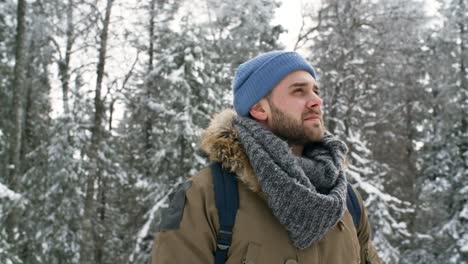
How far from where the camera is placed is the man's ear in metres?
2.81

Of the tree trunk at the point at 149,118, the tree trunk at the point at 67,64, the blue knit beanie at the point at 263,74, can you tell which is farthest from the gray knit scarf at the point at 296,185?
the tree trunk at the point at 149,118

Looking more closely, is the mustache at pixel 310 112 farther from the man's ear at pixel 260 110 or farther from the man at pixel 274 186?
the man's ear at pixel 260 110

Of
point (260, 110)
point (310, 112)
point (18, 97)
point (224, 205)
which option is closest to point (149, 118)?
point (18, 97)

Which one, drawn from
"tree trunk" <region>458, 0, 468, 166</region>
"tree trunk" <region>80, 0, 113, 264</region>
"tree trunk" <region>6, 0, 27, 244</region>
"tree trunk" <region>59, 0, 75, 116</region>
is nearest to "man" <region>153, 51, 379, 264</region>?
"tree trunk" <region>6, 0, 27, 244</region>

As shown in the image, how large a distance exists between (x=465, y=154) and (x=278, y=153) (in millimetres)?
18265

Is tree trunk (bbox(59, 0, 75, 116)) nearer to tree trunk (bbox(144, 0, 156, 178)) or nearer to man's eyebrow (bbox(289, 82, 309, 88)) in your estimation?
tree trunk (bbox(144, 0, 156, 178))

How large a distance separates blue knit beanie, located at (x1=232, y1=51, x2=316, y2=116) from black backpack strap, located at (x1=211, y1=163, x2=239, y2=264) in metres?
0.52

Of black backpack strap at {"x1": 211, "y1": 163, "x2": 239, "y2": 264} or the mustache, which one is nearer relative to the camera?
black backpack strap at {"x1": 211, "y1": 163, "x2": 239, "y2": 264}

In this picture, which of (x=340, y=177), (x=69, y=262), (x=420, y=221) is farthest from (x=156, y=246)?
(x=420, y=221)

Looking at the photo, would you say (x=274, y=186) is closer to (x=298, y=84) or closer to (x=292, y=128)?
(x=292, y=128)

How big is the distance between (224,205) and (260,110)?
701mm

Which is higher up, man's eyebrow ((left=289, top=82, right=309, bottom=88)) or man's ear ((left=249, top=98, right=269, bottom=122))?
man's eyebrow ((left=289, top=82, right=309, bottom=88))

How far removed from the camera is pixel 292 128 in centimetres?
271

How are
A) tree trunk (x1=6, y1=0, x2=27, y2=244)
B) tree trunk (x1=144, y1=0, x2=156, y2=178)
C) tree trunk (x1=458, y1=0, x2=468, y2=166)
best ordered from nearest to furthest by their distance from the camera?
1. tree trunk (x1=6, y1=0, x2=27, y2=244)
2. tree trunk (x1=144, y1=0, x2=156, y2=178)
3. tree trunk (x1=458, y1=0, x2=468, y2=166)
